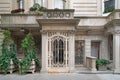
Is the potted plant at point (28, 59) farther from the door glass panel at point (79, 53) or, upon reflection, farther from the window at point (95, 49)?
the window at point (95, 49)

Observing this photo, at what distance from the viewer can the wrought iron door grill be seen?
1664cm

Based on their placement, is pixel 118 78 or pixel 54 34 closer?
pixel 118 78

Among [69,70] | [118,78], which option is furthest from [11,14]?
[118,78]

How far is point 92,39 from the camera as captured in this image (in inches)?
800

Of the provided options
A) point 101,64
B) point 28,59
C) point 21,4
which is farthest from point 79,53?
point 21,4

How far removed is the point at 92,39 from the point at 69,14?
4.85 metres

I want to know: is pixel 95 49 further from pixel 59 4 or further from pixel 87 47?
pixel 59 4

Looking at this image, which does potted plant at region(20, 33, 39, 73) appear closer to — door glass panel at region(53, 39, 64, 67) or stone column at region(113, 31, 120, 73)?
door glass panel at region(53, 39, 64, 67)

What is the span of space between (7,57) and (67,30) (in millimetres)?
5082

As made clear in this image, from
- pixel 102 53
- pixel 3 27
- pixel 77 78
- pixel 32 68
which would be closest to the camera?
pixel 77 78

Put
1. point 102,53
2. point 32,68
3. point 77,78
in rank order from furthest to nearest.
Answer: point 102,53, point 32,68, point 77,78

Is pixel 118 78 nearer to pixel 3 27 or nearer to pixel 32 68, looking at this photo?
pixel 32 68

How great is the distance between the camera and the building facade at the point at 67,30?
16500mm

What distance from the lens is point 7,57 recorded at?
1686 centimetres
